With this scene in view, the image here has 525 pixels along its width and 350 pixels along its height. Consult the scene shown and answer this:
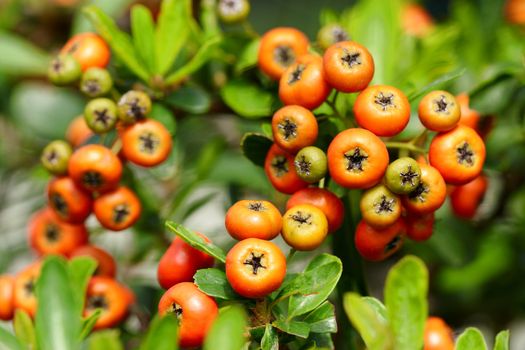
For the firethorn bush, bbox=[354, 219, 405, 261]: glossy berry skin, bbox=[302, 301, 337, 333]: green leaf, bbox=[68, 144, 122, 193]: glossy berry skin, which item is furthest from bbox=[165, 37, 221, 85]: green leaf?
bbox=[302, 301, 337, 333]: green leaf

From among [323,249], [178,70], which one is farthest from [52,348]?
[323,249]

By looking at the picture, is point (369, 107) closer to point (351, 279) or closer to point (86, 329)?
point (351, 279)

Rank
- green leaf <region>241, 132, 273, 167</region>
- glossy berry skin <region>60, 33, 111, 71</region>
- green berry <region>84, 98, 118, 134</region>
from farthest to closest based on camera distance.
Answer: glossy berry skin <region>60, 33, 111, 71</region> → green berry <region>84, 98, 118, 134</region> → green leaf <region>241, 132, 273, 167</region>

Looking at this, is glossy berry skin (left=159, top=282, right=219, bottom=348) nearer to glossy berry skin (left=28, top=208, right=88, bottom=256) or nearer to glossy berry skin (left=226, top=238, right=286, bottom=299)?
glossy berry skin (left=226, top=238, right=286, bottom=299)

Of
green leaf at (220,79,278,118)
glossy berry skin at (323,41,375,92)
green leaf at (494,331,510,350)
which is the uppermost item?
glossy berry skin at (323,41,375,92)

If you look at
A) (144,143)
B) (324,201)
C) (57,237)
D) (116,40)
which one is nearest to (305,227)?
(324,201)

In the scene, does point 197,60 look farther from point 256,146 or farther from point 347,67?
point 347,67

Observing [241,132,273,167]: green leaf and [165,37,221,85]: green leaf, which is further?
[165,37,221,85]: green leaf
